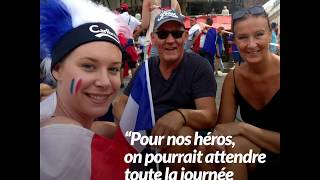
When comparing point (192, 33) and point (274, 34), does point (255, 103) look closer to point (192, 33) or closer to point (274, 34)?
point (274, 34)

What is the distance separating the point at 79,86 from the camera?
2221 mm

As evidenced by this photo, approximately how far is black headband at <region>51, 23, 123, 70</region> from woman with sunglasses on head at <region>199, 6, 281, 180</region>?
0.61 meters

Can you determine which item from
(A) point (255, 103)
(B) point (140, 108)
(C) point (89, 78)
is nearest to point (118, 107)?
(B) point (140, 108)

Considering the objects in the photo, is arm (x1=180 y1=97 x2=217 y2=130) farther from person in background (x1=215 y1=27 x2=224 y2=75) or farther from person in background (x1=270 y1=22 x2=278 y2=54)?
person in background (x1=270 y1=22 x2=278 y2=54)

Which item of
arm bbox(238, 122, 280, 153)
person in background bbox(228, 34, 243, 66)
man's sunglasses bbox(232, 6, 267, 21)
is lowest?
arm bbox(238, 122, 280, 153)

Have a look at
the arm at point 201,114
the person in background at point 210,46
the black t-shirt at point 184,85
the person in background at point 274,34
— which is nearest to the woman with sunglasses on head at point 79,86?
the black t-shirt at point 184,85

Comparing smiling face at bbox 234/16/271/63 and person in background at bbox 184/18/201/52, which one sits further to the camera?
person in background at bbox 184/18/201/52

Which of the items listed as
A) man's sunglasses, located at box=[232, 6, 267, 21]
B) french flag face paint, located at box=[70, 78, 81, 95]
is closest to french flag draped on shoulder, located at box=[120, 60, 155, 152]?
french flag face paint, located at box=[70, 78, 81, 95]

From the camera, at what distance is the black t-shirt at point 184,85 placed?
2316 millimetres

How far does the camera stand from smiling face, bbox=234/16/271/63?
222 centimetres

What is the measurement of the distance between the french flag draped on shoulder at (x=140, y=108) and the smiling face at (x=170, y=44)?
0.33ft

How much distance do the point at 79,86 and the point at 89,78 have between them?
62 mm
